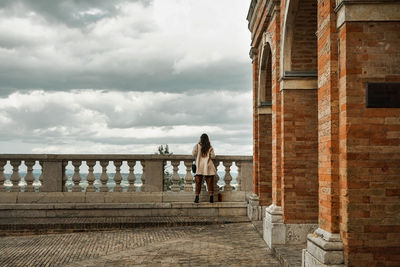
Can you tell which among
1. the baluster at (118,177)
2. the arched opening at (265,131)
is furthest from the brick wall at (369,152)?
the baluster at (118,177)

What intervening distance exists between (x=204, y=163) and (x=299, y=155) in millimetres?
4497

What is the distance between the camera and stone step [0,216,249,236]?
11.9m

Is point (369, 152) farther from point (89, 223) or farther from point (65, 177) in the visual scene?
point (65, 177)

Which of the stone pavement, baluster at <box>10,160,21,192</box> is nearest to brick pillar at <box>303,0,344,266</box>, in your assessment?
the stone pavement

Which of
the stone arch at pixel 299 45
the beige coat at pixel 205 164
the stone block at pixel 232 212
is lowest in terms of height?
the stone block at pixel 232 212

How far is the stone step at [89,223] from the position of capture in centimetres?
1195

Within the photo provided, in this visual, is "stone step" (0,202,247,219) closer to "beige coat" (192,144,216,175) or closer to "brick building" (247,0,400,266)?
"beige coat" (192,144,216,175)

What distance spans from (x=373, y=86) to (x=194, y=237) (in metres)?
6.17

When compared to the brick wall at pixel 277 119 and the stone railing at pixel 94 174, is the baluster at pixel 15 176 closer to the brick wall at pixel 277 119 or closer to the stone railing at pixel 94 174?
the stone railing at pixel 94 174

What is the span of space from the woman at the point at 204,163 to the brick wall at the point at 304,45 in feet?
15.8

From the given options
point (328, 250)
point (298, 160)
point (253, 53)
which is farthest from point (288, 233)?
point (253, 53)

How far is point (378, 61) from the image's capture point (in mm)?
5605

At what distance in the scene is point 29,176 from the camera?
13398 mm

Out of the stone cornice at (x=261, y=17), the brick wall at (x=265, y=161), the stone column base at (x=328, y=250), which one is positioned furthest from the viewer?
the brick wall at (x=265, y=161)
